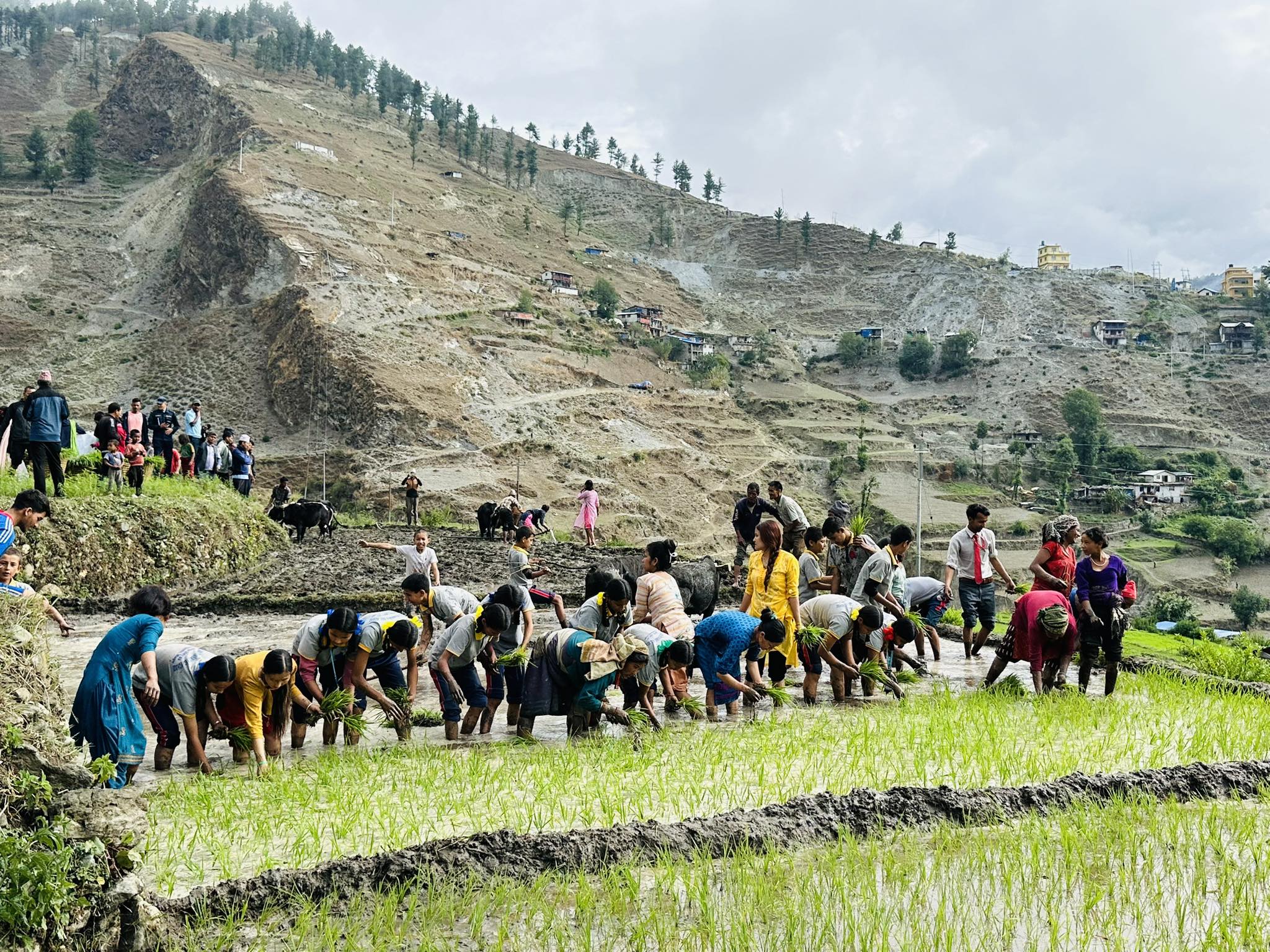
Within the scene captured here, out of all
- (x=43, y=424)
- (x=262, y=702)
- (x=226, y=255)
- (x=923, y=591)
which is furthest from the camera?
(x=226, y=255)

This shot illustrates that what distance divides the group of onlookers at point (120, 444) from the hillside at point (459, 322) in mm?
20927

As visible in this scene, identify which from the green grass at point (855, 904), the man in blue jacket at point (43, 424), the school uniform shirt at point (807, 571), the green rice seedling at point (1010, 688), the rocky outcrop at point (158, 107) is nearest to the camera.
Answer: the green grass at point (855, 904)

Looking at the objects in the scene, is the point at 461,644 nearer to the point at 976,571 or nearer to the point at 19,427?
the point at 976,571

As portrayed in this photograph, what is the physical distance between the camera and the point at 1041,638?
9.09 m

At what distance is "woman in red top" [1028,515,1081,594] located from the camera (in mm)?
9359

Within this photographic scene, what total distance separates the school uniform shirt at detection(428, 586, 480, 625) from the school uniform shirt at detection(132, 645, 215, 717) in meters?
2.20

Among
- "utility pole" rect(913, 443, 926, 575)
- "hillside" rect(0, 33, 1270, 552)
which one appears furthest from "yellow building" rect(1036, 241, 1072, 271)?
"utility pole" rect(913, 443, 926, 575)

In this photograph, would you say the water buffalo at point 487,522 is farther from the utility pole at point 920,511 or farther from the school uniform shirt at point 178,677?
the school uniform shirt at point 178,677

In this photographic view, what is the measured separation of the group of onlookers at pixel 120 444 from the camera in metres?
13.3

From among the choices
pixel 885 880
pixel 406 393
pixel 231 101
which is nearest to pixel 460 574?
pixel 885 880

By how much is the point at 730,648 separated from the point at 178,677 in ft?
14.1

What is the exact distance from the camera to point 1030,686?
10227 millimetres

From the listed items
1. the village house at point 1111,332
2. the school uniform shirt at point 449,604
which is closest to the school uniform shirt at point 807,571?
the school uniform shirt at point 449,604

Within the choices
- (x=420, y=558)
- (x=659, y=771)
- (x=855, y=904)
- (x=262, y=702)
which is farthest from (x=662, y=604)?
(x=420, y=558)
